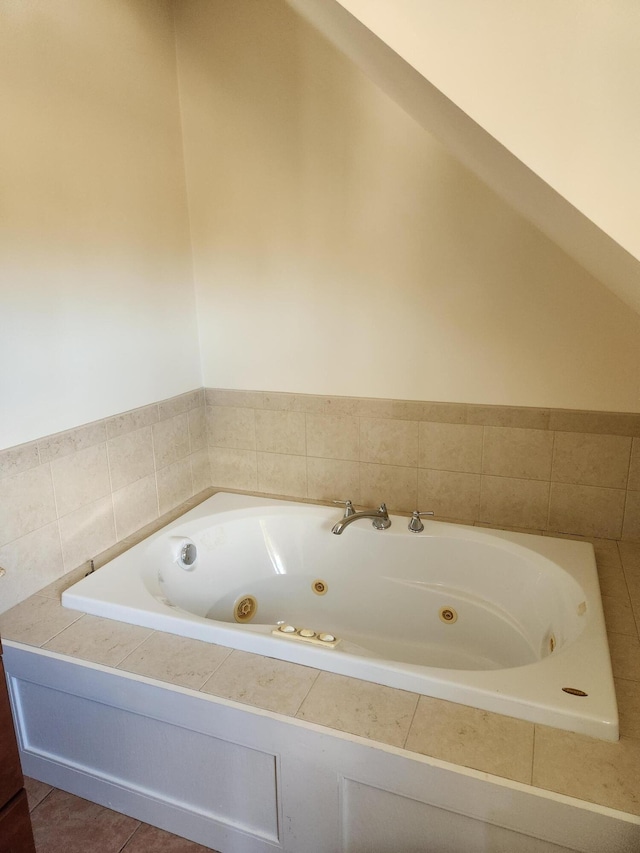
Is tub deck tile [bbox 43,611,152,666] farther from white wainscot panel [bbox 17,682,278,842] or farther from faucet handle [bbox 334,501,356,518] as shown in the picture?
faucet handle [bbox 334,501,356,518]

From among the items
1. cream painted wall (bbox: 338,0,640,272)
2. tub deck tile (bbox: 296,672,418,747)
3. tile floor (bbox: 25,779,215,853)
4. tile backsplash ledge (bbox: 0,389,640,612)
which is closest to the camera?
cream painted wall (bbox: 338,0,640,272)

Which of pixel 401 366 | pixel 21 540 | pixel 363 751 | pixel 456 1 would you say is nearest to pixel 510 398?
pixel 401 366

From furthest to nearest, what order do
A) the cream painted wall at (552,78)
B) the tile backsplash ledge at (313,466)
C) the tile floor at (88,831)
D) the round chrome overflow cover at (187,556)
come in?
the round chrome overflow cover at (187,556) → the tile backsplash ledge at (313,466) → the tile floor at (88,831) → the cream painted wall at (552,78)

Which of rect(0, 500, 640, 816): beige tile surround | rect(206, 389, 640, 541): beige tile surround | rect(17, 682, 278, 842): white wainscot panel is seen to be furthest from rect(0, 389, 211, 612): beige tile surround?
rect(17, 682, 278, 842): white wainscot panel

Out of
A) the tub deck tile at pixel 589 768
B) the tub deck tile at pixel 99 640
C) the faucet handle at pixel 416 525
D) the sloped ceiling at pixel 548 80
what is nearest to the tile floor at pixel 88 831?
the tub deck tile at pixel 99 640

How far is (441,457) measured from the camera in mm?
2381

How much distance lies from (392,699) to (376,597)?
927 millimetres

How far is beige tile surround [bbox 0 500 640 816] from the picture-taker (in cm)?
120

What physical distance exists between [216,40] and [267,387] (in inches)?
57.7

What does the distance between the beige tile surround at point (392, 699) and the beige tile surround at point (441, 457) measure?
41 centimetres

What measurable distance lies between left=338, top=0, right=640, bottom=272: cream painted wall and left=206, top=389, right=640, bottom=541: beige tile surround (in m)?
1.49

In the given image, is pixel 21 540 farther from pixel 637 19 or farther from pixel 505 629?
pixel 637 19

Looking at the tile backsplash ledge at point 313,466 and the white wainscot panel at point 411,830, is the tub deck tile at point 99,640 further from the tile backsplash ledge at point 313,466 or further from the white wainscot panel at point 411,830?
the white wainscot panel at point 411,830

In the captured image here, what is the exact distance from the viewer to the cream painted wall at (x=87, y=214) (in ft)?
5.70
